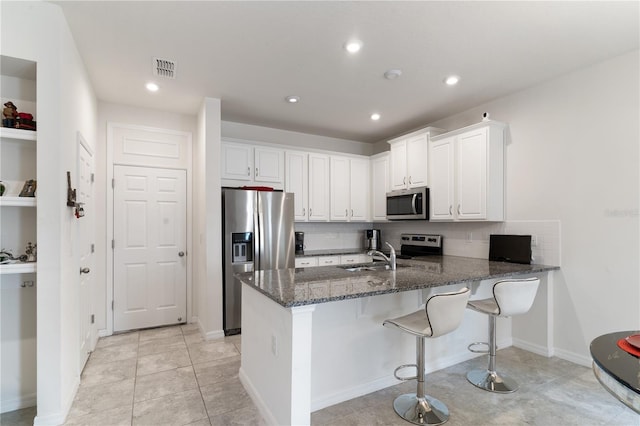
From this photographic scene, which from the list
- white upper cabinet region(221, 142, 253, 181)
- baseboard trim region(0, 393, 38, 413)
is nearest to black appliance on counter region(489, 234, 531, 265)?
white upper cabinet region(221, 142, 253, 181)

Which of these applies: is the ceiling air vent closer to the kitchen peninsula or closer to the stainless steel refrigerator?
the stainless steel refrigerator

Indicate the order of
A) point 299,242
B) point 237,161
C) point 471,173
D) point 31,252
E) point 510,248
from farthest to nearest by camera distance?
point 299,242 < point 237,161 < point 471,173 < point 510,248 < point 31,252

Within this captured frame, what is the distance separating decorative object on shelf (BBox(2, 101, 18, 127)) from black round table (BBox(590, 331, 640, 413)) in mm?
3258

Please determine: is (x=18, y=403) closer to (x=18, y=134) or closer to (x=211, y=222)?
(x=18, y=134)

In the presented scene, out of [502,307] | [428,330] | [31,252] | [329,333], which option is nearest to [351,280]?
[329,333]

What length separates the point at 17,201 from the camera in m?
1.95

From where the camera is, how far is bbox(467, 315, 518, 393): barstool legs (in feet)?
7.99

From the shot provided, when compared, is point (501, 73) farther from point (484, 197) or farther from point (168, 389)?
point (168, 389)

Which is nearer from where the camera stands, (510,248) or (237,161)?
(510,248)

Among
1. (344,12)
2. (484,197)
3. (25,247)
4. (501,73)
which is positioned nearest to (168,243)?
(25,247)

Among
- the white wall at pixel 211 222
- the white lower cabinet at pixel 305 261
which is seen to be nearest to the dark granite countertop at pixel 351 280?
the white wall at pixel 211 222

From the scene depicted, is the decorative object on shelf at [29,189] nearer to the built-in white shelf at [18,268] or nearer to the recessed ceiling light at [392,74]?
the built-in white shelf at [18,268]

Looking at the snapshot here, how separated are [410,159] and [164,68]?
3.05 meters

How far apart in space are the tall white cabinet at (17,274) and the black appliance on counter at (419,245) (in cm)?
367
